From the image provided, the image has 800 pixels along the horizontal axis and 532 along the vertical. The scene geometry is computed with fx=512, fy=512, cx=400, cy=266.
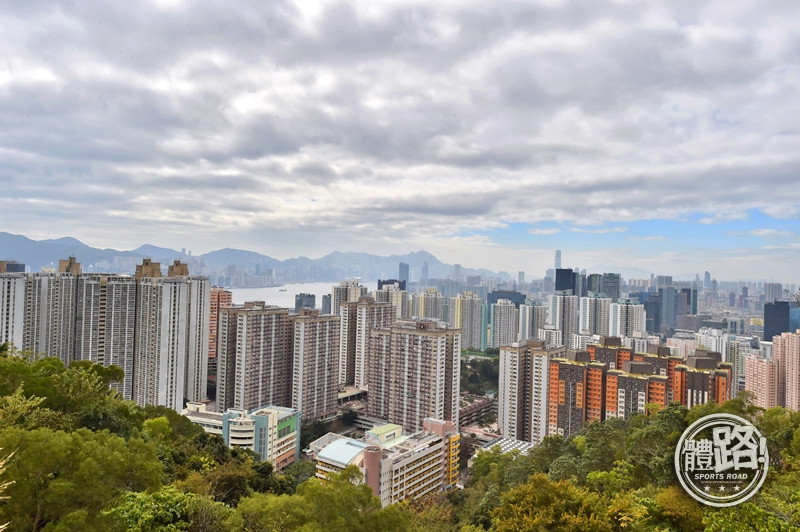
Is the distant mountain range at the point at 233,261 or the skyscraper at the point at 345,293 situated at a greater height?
the distant mountain range at the point at 233,261

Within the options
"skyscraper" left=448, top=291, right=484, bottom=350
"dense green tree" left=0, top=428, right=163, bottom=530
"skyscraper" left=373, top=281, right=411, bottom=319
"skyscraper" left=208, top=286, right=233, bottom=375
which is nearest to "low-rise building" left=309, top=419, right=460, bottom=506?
"dense green tree" left=0, top=428, right=163, bottom=530

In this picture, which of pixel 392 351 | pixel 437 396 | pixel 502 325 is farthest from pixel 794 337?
pixel 502 325

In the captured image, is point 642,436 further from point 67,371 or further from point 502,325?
point 502,325

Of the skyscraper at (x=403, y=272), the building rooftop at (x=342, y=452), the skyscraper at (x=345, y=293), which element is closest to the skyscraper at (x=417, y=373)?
the building rooftop at (x=342, y=452)

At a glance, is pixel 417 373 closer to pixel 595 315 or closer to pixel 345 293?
pixel 345 293

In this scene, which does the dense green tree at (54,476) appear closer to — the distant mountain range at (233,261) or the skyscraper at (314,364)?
the skyscraper at (314,364)

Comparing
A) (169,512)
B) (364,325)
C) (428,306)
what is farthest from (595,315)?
(169,512)
